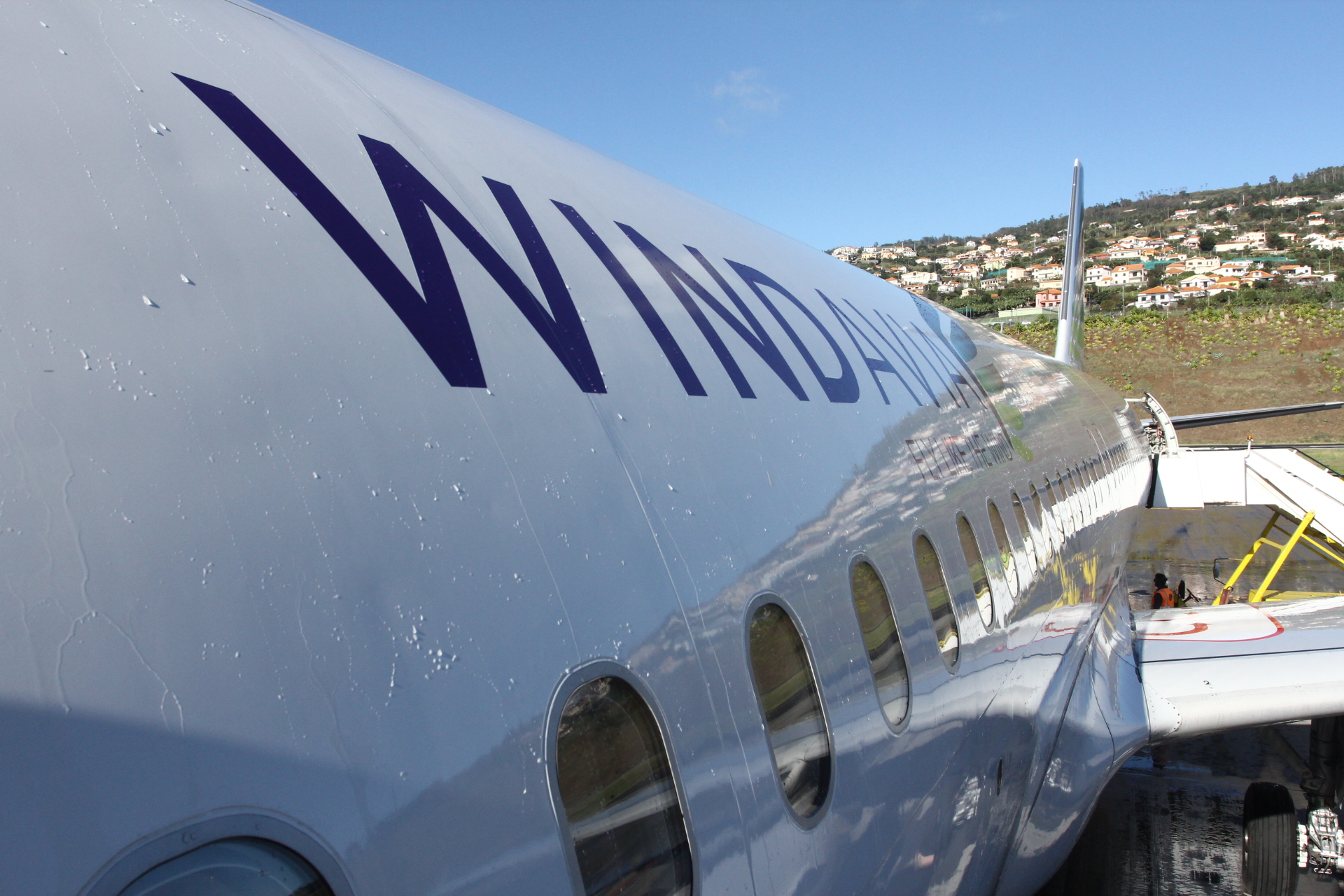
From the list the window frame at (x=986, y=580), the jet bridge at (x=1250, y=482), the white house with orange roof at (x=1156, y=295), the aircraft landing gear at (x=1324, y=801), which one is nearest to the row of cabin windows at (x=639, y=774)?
the window frame at (x=986, y=580)

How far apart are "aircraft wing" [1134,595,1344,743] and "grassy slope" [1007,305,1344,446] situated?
119 feet

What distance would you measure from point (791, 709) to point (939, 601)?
128 cm

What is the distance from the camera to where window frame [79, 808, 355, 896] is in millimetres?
943

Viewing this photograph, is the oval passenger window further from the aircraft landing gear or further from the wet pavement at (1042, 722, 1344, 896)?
the wet pavement at (1042, 722, 1344, 896)

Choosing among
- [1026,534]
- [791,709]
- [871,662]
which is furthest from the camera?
[1026,534]

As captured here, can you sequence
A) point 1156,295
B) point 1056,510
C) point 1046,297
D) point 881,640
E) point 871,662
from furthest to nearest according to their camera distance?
point 1156,295, point 1046,297, point 1056,510, point 881,640, point 871,662

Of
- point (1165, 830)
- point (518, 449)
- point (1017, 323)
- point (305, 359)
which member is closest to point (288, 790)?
point (305, 359)

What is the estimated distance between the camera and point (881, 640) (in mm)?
2650

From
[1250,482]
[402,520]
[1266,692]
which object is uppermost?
[402,520]

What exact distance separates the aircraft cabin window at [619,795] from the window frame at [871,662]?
978 millimetres

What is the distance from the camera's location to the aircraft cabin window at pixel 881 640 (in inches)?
101

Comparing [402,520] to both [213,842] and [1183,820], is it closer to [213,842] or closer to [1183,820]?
[213,842]

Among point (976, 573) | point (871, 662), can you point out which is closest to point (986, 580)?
point (976, 573)

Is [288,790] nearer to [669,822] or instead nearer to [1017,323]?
[669,822]
